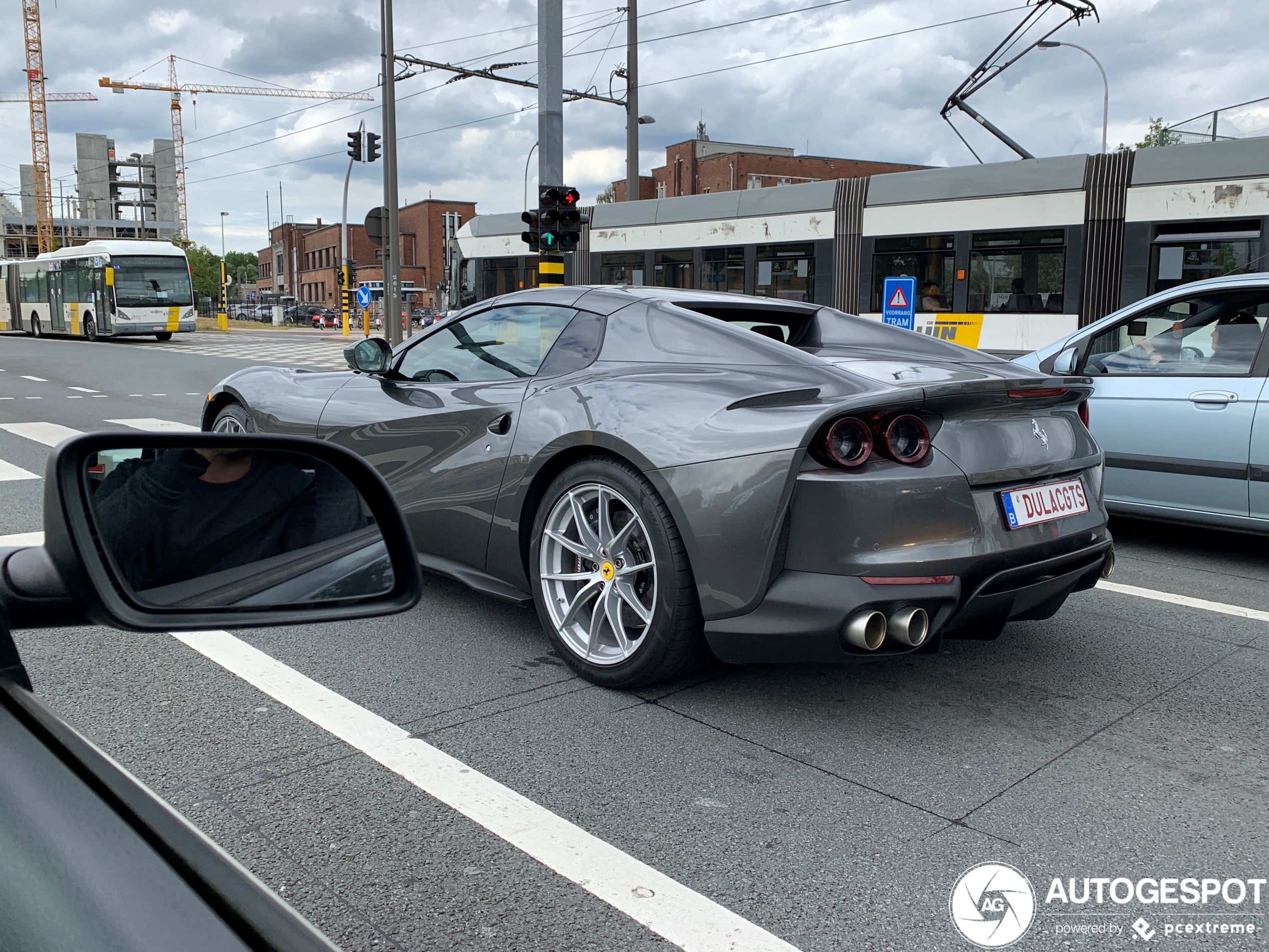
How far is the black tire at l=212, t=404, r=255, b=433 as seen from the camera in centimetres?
541

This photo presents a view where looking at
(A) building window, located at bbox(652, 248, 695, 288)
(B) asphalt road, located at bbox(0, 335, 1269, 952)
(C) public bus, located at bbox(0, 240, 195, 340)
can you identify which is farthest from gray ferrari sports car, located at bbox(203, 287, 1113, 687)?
(C) public bus, located at bbox(0, 240, 195, 340)

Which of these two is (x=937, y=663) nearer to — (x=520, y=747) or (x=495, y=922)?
(x=520, y=747)

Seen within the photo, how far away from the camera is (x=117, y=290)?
33.0m

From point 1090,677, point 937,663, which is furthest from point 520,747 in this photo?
point 1090,677

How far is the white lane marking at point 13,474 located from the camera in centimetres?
779

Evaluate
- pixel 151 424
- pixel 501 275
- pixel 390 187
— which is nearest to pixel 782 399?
pixel 151 424

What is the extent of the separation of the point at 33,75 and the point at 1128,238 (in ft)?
372

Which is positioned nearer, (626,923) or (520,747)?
(626,923)

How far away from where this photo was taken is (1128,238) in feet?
44.1

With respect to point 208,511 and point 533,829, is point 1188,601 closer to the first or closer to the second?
point 533,829

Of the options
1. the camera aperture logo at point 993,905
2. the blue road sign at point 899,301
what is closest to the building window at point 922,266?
the blue road sign at point 899,301

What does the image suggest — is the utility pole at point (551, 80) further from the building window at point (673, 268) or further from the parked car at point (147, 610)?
the parked car at point (147, 610)

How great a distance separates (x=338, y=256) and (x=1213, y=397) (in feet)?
315

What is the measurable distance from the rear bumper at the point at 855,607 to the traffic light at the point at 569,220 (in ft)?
40.7
